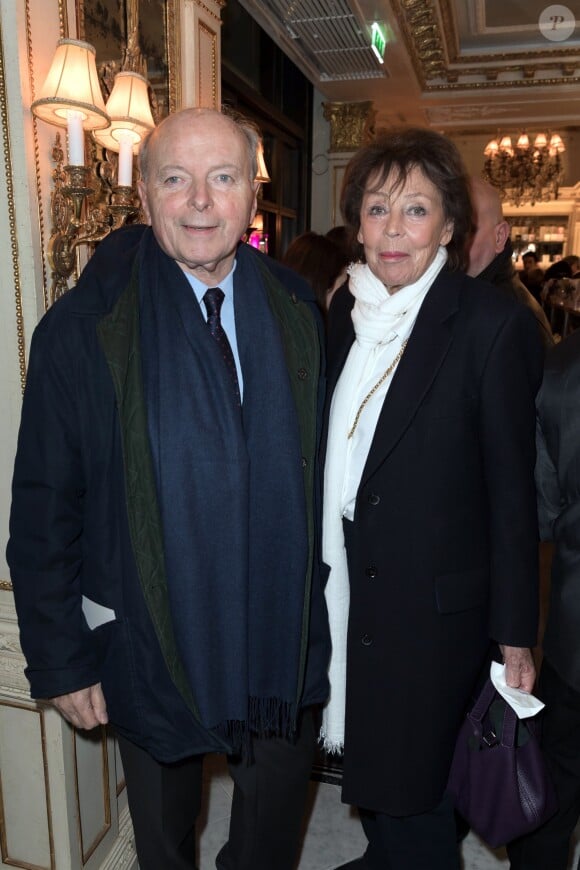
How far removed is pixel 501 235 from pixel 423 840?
193 cm

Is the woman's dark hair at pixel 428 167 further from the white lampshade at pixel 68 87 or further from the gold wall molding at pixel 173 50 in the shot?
the gold wall molding at pixel 173 50

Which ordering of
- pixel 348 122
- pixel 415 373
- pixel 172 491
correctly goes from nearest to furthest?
pixel 172 491, pixel 415 373, pixel 348 122

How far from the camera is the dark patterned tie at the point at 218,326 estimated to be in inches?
56.2

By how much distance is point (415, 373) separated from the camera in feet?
4.58

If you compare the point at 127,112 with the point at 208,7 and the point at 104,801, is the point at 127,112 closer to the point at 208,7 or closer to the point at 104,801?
the point at 208,7

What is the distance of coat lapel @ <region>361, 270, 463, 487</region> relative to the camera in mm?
1386

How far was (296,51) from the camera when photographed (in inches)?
217

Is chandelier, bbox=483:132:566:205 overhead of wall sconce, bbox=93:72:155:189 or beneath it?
overhead

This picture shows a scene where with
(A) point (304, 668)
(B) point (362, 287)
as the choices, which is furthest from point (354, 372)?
(A) point (304, 668)

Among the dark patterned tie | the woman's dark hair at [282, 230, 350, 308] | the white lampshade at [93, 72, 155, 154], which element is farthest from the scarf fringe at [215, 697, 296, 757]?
the woman's dark hair at [282, 230, 350, 308]

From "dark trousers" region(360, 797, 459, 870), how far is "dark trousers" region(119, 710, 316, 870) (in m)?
0.23

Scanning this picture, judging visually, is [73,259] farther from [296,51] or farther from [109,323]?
[296,51]

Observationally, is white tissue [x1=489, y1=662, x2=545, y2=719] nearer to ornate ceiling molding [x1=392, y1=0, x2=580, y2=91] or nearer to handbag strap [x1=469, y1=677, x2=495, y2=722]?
handbag strap [x1=469, y1=677, x2=495, y2=722]

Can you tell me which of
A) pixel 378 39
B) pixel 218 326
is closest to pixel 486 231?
pixel 218 326
